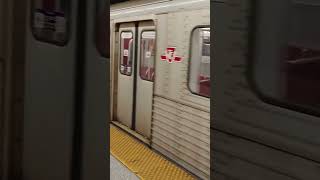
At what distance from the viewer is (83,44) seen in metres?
2.07

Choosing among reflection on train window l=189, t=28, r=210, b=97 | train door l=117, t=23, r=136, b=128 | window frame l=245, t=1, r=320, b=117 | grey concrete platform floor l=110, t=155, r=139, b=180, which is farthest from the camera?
train door l=117, t=23, r=136, b=128

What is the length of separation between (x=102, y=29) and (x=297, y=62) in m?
1.30

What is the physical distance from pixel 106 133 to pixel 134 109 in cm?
442

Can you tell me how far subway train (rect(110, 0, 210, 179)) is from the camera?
4.54 metres

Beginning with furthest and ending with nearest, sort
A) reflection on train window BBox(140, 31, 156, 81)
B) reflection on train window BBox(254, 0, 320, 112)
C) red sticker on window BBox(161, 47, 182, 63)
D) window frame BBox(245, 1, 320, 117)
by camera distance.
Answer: reflection on train window BBox(140, 31, 156, 81) < red sticker on window BBox(161, 47, 182, 63) < window frame BBox(245, 1, 320, 117) < reflection on train window BBox(254, 0, 320, 112)

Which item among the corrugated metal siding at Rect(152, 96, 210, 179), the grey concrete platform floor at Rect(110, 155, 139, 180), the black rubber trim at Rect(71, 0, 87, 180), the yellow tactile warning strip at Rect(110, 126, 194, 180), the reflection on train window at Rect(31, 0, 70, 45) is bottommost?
the grey concrete platform floor at Rect(110, 155, 139, 180)

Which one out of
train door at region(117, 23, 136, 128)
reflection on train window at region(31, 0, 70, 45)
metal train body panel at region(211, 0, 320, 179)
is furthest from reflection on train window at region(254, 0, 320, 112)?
train door at region(117, 23, 136, 128)

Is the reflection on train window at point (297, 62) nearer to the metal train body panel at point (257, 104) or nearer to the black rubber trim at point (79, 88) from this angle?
the metal train body panel at point (257, 104)

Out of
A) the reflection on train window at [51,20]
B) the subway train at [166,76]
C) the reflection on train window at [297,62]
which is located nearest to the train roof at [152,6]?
the subway train at [166,76]

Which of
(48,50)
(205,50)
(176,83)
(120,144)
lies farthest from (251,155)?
(120,144)

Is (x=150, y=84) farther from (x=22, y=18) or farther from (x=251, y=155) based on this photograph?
(x=251, y=155)

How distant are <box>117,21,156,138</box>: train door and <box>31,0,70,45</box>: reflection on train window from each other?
11.3ft

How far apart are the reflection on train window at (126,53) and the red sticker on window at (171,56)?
1410 mm

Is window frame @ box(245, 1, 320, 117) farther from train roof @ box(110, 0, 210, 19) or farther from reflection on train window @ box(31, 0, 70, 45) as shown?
train roof @ box(110, 0, 210, 19)
